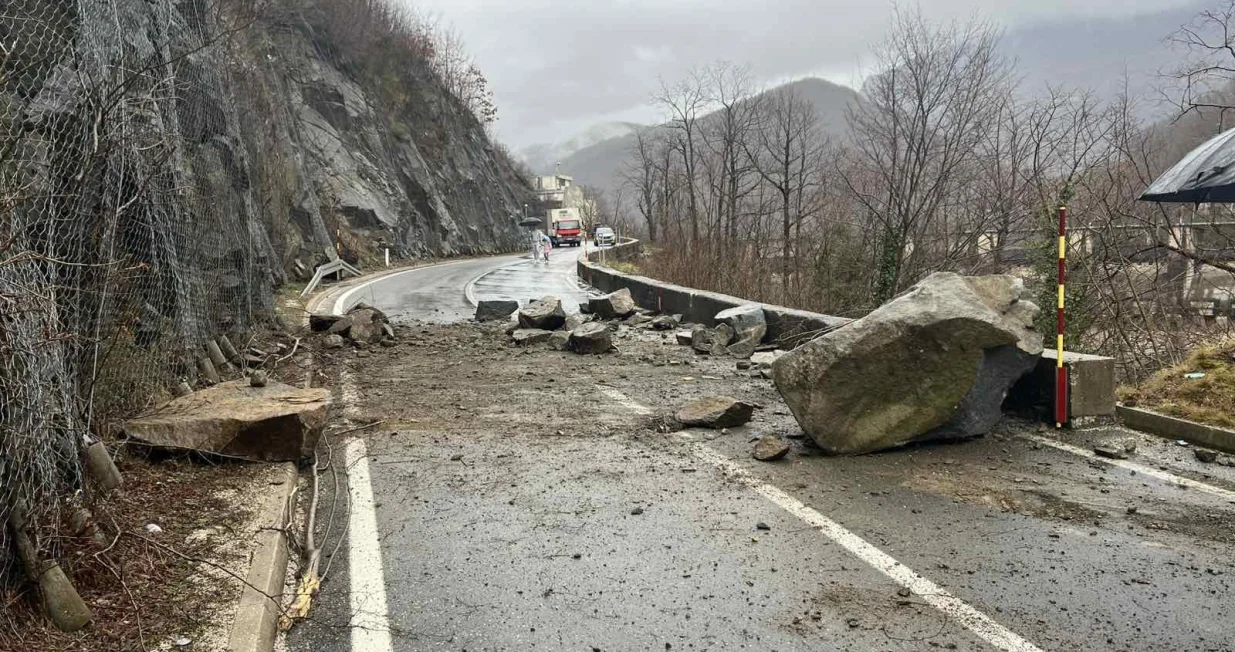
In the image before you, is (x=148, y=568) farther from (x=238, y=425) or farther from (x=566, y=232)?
(x=566, y=232)

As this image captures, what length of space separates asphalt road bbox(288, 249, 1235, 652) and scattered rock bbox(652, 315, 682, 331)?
6.16 meters

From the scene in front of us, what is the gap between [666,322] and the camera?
1338 centimetres

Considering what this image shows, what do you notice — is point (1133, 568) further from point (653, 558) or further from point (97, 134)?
point (97, 134)

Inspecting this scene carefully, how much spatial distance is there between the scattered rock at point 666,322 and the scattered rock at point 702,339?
6.42 feet

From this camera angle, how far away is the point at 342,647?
3.21 metres

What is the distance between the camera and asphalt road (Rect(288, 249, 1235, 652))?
329 cm

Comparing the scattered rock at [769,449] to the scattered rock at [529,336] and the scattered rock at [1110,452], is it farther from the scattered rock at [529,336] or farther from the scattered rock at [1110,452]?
the scattered rock at [529,336]

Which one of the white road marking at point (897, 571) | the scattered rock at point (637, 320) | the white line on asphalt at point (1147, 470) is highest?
the scattered rock at point (637, 320)

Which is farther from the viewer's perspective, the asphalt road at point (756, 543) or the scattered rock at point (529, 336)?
the scattered rock at point (529, 336)

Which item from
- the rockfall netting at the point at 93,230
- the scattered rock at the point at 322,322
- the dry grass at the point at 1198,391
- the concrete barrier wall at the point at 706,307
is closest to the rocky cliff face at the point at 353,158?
the scattered rock at the point at 322,322

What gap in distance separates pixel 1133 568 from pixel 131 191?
649cm

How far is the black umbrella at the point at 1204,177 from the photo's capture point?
646 cm

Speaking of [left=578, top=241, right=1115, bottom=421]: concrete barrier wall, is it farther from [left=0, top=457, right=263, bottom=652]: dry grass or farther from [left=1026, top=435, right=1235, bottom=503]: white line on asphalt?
[left=0, top=457, right=263, bottom=652]: dry grass

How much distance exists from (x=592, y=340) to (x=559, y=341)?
2.63ft
